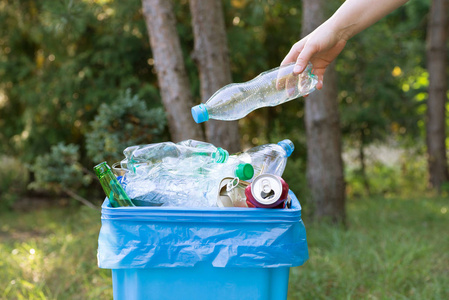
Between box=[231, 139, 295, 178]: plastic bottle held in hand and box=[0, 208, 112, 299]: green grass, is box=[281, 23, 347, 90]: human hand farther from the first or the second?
box=[0, 208, 112, 299]: green grass

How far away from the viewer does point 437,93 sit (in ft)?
23.7

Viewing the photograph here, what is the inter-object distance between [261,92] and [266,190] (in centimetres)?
98

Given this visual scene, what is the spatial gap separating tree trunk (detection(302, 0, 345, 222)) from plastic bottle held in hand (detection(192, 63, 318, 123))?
2.19 meters

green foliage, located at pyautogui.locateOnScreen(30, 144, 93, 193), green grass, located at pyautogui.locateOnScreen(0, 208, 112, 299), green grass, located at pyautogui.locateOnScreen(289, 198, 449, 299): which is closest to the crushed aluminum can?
green grass, located at pyautogui.locateOnScreen(289, 198, 449, 299)

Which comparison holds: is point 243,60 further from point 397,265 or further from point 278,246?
point 278,246

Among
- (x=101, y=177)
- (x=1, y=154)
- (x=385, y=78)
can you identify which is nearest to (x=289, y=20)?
(x=385, y=78)

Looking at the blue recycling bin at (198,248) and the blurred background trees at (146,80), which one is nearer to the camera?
the blue recycling bin at (198,248)

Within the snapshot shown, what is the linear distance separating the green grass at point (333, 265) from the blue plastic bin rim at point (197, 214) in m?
1.54

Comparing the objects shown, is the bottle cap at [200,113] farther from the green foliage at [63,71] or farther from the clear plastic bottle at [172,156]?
the green foliage at [63,71]

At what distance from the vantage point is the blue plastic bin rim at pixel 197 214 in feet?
5.01

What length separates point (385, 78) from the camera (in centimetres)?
714

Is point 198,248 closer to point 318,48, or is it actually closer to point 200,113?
point 200,113

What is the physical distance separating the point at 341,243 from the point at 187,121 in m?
1.68

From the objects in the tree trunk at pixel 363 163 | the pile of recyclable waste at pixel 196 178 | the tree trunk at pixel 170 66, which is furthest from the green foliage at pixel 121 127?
the tree trunk at pixel 363 163
